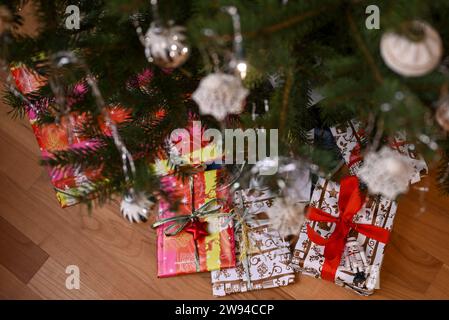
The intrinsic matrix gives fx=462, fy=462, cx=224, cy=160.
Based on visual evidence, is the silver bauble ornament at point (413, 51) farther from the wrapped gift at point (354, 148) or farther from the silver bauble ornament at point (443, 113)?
the wrapped gift at point (354, 148)

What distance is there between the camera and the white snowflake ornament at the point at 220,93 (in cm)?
56

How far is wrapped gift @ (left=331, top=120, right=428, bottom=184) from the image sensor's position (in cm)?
101

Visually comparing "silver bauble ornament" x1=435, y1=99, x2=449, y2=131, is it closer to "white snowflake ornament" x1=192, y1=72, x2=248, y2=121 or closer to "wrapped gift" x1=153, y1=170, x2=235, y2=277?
"white snowflake ornament" x1=192, y1=72, x2=248, y2=121

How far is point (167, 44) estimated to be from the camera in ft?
1.94

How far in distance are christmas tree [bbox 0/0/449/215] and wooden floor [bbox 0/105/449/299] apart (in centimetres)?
27

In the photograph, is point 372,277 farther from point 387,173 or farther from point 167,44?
point 167,44

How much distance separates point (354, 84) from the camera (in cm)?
58

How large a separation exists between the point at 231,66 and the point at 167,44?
0.09m

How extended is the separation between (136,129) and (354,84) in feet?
1.22

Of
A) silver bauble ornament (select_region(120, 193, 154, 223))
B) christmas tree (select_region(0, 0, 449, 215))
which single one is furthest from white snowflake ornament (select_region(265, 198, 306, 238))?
silver bauble ornament (select_region(120, 193, 154, 223))

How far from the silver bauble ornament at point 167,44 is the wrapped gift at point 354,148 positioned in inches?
19.9

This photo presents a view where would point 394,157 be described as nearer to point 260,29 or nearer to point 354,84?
point 354,84
